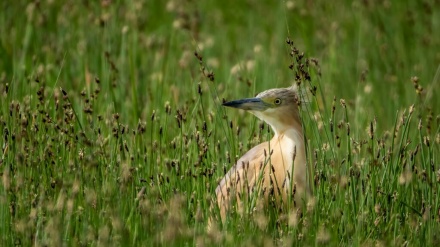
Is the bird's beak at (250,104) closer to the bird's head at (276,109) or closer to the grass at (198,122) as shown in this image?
the bird's head at (276,109)

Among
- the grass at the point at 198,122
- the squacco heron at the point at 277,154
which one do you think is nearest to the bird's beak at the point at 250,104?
the squacco heron at the point at 277,154

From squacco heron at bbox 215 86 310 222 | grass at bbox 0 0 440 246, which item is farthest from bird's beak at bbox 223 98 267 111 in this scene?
grass at bbox 0 0 440 246

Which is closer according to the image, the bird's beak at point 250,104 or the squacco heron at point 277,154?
the squacco heron at point 277,154

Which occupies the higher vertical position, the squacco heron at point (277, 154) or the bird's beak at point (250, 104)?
the bird's beak at point (250, 104)

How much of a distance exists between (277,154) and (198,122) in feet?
3.01

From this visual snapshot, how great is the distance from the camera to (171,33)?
8.74 metres

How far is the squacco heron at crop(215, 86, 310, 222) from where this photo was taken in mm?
5270

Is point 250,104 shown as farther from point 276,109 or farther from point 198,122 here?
point 198,122

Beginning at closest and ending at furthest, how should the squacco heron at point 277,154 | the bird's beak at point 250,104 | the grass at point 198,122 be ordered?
the grass at point 198,122 → the squacco heron at point 277,154 → the bird's beak at point 250,104

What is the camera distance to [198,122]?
21.1ft

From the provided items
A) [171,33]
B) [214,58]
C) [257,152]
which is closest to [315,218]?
[257,152]

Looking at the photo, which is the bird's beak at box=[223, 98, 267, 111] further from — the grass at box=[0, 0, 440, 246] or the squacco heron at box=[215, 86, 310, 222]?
the grass at box=[0, 0, 440, 246]

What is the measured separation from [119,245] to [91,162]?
388 mm

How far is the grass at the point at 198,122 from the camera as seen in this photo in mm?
4688
